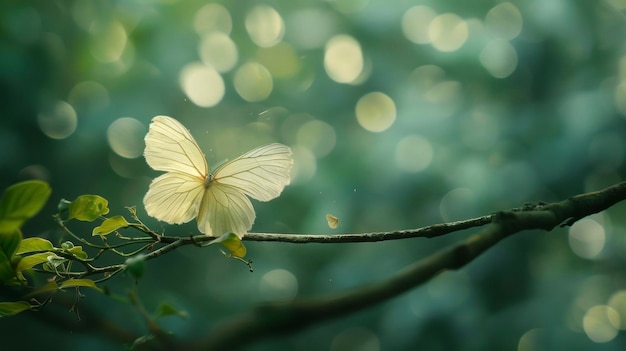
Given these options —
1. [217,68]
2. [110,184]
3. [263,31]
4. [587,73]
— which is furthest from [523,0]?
[110,184]

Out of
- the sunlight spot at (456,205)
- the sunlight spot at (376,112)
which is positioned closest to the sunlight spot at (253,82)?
the sunlight spot at (376,112)

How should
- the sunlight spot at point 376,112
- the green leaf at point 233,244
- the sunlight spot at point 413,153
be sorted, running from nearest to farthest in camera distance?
1. the green leaf at point 233,244
2. the sunlight spot at point 413,153
3. the sunlight spot at point 376,112

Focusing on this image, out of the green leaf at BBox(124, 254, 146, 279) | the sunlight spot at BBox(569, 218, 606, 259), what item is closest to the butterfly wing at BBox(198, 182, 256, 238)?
the green leaf at BBox(124, 254, 146, 279)

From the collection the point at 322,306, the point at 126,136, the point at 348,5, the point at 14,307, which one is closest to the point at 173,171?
the point at 14,307

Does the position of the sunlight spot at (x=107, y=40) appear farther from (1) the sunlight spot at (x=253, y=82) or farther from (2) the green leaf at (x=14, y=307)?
(2) the green leaf at (x=14, y=307)

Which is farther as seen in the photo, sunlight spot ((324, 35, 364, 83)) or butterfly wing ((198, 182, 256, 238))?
sunlight spot ((324, 35, 364, 83))

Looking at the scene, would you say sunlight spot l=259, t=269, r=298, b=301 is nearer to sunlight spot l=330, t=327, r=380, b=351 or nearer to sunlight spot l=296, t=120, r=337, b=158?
sunlight spot l=330, t=327, r=380, b=351

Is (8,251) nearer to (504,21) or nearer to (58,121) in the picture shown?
(58,121)
